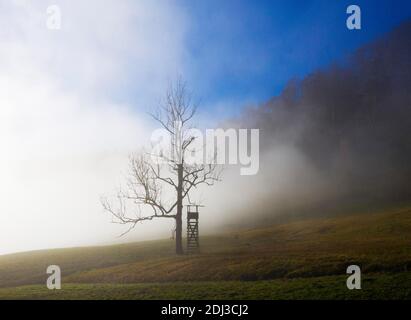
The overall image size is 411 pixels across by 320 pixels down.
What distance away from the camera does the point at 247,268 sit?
25672 mm

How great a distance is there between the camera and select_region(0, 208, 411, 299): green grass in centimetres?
2069

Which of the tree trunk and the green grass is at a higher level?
the tree trunk

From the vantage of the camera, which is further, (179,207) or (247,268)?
(179,207)

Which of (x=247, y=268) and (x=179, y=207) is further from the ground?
(x=179, y=207)

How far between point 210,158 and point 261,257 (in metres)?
9.92

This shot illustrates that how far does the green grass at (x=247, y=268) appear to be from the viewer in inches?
814

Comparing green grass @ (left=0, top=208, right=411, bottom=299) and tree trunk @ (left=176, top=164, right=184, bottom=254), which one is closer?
green grass @ (left=0, top=208, right=411, bottom=299)

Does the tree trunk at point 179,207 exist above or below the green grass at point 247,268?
above

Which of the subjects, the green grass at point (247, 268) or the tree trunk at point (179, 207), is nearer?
the green grass at point (247, 268)

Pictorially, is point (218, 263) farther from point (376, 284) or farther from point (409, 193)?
point (409, 193)
